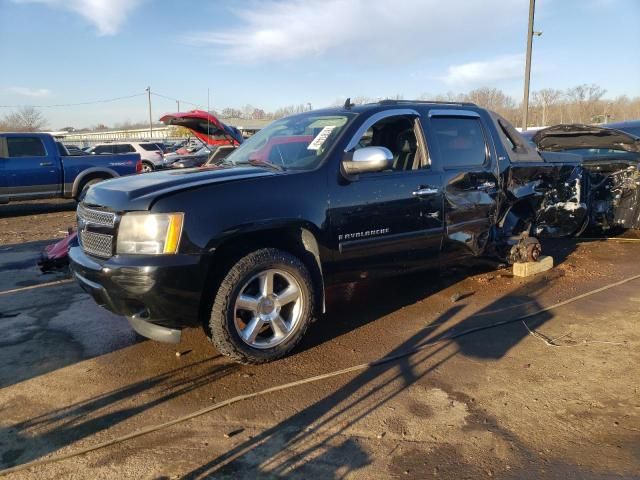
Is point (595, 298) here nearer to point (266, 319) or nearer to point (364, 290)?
point (364, 290)

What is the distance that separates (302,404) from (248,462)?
2.13ft

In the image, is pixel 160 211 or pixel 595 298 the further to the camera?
pixel 595 298

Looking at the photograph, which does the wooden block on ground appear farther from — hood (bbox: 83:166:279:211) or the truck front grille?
the truck front grille

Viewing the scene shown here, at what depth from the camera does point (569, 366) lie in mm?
3768

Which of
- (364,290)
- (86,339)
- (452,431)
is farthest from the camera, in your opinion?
(364,290)

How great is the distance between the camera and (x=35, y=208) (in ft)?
46.6

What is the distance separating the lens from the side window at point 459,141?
492 centimetres

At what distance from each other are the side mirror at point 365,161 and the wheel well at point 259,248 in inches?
24.1

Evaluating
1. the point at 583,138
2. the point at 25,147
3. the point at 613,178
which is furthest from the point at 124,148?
the point at 613,178

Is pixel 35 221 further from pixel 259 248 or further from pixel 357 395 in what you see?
pixel 357 395

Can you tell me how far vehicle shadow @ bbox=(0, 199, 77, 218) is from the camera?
13.3 m

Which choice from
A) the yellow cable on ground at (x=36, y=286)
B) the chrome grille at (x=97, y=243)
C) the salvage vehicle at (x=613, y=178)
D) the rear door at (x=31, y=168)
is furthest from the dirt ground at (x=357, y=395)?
the rear door at (x=31, y=168)

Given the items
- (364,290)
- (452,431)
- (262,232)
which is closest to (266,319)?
(262,232)

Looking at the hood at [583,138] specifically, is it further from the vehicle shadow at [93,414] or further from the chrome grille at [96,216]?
the chrome grille at [96,216]
